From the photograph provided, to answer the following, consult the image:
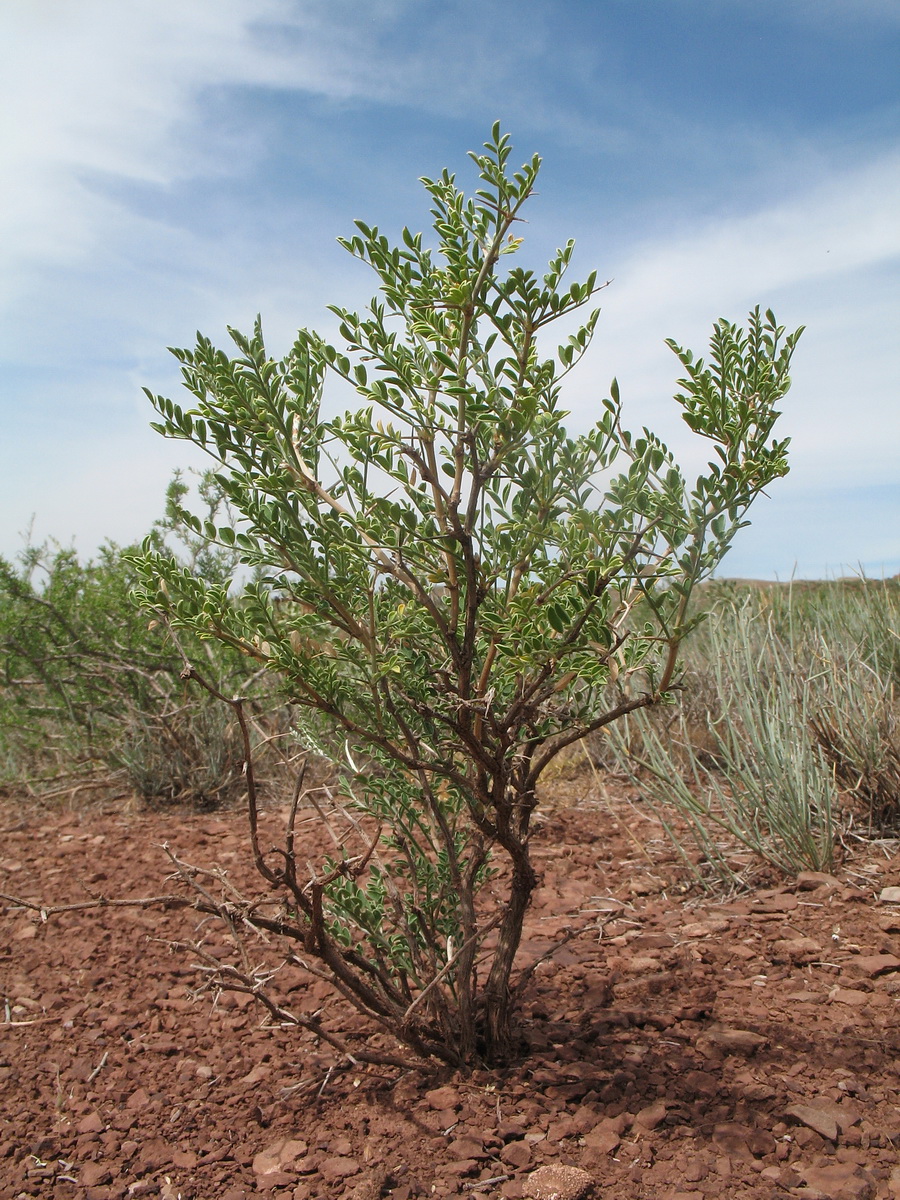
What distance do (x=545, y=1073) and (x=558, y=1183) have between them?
0.42 metres

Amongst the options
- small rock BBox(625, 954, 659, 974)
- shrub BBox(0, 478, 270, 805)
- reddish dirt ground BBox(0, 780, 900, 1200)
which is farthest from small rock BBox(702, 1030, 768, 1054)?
shrub BBox(0, 478, 270, 805)

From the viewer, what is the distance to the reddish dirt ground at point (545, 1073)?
2092 mm

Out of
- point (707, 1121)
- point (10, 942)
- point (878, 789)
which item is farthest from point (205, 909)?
point (878, 789)

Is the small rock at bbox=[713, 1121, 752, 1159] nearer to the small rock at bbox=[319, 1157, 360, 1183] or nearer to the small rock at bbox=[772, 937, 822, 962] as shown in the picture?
the small rock at bbox=[319, 1157, 360, 1183]

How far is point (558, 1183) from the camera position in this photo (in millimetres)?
1982

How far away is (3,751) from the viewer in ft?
24.3

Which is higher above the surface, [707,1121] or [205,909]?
[205,909]

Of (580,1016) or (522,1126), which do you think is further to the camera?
(580,1016)

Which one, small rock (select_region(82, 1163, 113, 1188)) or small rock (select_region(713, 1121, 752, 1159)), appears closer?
small rock (select_region(713, 1121, 752, 1159))

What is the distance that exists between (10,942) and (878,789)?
3.58 m

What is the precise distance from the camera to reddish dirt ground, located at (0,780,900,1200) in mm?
2092

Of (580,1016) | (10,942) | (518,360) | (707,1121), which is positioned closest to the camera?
(518,360)

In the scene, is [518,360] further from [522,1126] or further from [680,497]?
[522,1126]

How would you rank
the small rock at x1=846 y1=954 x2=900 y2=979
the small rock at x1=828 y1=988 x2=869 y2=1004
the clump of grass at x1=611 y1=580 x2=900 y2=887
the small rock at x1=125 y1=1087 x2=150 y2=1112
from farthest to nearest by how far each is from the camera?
the clump of grass at x1=611 y1=580 x2=900 y2=887
the small rock at x1=846 y1=954 x2=900 y2=979
the small rock at x1=828 y1=988 x2=869 y2=1004
the small rock at x1=125 y1=1087 x2=150 y2=1112
